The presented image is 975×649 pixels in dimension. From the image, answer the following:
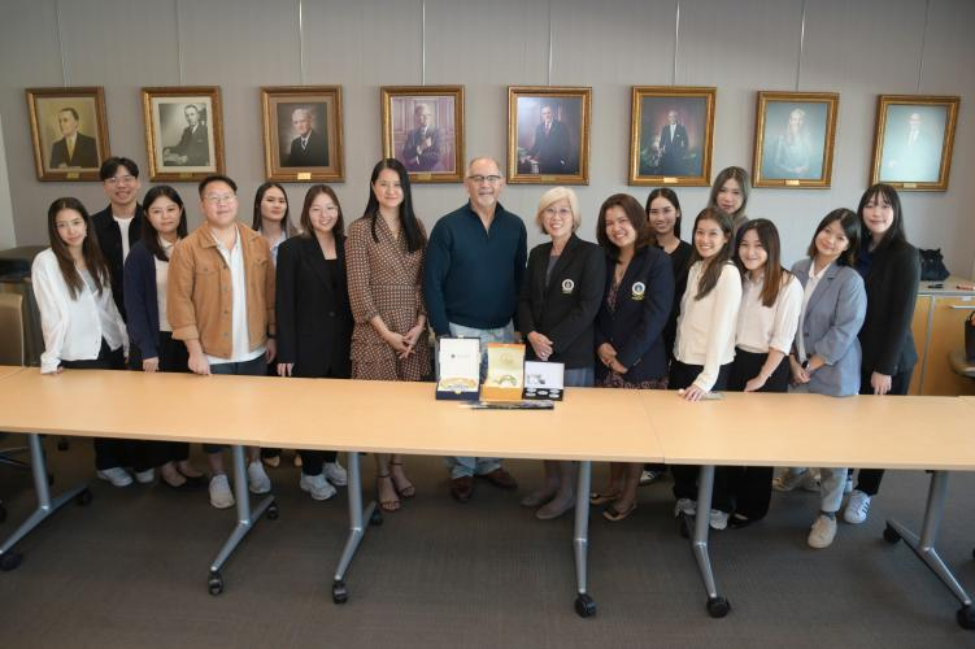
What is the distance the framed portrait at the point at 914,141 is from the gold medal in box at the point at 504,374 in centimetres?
374

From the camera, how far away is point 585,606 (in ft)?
8.20

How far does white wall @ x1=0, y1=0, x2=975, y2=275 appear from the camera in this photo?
4.80 metres

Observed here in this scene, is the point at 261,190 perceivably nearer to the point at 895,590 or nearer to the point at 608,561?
the point at 608,561

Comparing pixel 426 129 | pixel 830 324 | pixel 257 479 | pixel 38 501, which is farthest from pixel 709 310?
pixel 38 501

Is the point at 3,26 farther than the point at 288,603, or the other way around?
the point at 3,26

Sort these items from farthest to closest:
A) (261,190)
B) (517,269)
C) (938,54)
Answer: (938,54) < (261,190) < (517,269)

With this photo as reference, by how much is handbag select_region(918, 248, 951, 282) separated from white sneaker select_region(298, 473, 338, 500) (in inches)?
177

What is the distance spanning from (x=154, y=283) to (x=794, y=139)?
4422 millimetres

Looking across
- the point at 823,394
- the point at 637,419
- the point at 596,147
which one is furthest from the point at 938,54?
the point at 637,419

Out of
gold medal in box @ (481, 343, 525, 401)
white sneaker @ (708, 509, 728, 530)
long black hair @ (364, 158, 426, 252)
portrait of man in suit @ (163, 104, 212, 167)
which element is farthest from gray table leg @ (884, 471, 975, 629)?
portrait of man in suit @ (163, 104, 212, 167)

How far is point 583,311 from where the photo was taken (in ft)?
9.59

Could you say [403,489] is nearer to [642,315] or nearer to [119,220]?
[642,315]

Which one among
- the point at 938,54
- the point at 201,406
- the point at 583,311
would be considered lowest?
the point at 201,406

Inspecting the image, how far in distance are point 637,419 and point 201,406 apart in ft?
5.77
